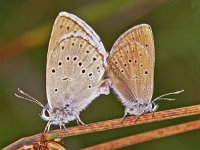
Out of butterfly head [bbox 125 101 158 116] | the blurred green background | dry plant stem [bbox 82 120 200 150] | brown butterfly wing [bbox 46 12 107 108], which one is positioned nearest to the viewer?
dry plant stem [bbox 82 120 200 150]

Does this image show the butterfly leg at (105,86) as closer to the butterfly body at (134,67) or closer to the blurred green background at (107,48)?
the butterfly body at (134,67)

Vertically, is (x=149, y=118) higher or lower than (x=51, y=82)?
lower

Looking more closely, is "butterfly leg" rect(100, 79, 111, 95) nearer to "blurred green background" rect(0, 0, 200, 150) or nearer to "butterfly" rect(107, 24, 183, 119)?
"butterfly" rect(107, 24, 183, 119)

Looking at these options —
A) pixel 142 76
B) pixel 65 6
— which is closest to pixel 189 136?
pixel 142 76

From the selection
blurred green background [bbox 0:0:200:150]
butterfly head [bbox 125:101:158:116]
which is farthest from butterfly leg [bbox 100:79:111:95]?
blurred green background [bbox 0:0:200:150]

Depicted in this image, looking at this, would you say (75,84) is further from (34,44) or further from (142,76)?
(34,44)

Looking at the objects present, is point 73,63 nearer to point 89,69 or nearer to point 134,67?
point 89,69

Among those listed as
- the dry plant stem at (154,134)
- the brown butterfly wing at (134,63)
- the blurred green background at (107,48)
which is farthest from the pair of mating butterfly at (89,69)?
the blurred green background at (107,48)
